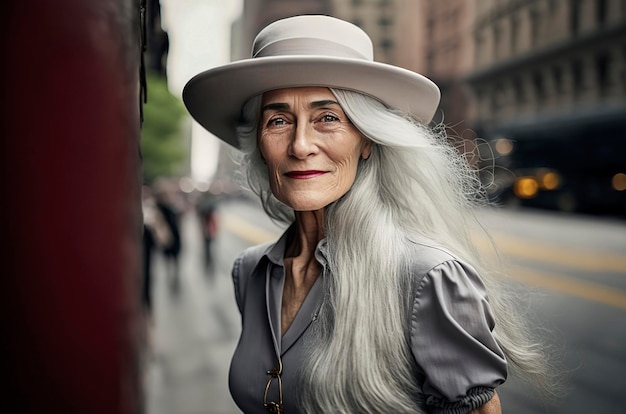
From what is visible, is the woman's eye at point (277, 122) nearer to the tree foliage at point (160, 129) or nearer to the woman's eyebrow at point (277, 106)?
the woman's eyebrow at point (277, 106)

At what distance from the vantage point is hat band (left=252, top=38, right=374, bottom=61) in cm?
147

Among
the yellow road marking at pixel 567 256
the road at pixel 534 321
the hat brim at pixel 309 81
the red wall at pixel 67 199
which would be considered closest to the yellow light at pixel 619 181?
the road at pixel 534 321

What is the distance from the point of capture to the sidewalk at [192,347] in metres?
4.84

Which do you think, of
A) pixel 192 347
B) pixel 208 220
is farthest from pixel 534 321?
pixel 208 220

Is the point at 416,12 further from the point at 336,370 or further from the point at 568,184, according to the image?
the point at 336,370

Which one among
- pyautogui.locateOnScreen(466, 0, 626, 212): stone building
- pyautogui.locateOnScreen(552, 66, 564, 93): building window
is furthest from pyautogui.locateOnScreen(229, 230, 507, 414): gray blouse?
pyautogui.locateOnScreen(552, 66, 564, 93): building window

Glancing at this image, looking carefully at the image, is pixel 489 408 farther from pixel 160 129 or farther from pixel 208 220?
pixel 160 129

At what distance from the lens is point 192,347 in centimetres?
655

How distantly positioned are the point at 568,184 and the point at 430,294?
18.3 metres

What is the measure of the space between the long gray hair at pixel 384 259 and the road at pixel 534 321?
25 centimetres

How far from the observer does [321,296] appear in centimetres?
153

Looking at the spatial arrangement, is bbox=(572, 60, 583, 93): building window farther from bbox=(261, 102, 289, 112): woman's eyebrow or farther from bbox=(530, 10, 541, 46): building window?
bbox=(261, 102, 289, 112): woman's eyebrow

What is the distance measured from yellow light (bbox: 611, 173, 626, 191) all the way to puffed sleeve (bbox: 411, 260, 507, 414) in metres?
16.4

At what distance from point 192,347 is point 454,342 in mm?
5694
